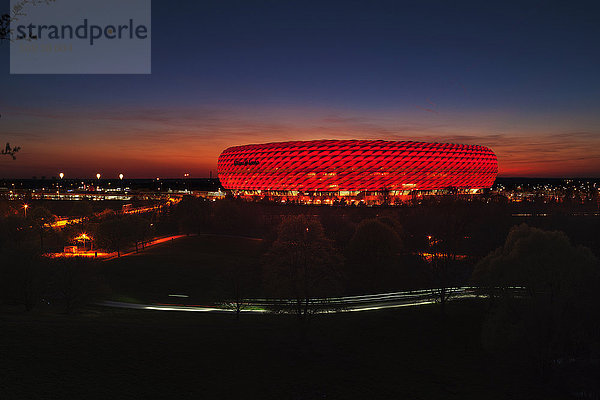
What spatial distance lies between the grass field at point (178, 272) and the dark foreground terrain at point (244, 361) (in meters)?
8.13

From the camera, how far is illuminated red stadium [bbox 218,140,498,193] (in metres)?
94.2

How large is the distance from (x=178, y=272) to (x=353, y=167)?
6358 cm

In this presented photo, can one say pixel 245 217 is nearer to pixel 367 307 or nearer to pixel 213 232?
pixel 213 232

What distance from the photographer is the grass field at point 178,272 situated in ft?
98.8

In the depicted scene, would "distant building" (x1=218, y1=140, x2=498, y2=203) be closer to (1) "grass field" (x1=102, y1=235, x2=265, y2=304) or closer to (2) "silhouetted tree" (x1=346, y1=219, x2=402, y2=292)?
(1) "grass field" (x1=102, y1=235, x2=265, y2=304)

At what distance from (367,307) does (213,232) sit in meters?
37.2

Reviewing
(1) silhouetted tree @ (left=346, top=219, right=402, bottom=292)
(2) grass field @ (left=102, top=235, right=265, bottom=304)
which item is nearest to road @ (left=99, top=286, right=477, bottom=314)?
(2) grass field @ (left=102, top=235, right=265, bottom=304)

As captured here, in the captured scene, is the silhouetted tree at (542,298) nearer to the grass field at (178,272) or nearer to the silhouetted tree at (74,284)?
the grass field at (178,272)

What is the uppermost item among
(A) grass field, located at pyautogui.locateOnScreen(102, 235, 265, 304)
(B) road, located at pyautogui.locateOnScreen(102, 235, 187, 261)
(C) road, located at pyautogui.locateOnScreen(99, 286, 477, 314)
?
(B) road, located at pyautogui.locateOnScreen(102, 235, 187, 261)

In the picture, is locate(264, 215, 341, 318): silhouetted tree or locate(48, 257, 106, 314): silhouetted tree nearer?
locate(264, 215, 341, 318): silhouetted tree

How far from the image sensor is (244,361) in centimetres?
1666

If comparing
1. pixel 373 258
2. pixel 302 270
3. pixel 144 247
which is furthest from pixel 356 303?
pixel 144 247

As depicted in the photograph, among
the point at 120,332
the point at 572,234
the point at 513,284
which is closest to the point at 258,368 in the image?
Answer: the point at 120,332

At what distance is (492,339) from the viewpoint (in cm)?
1669
